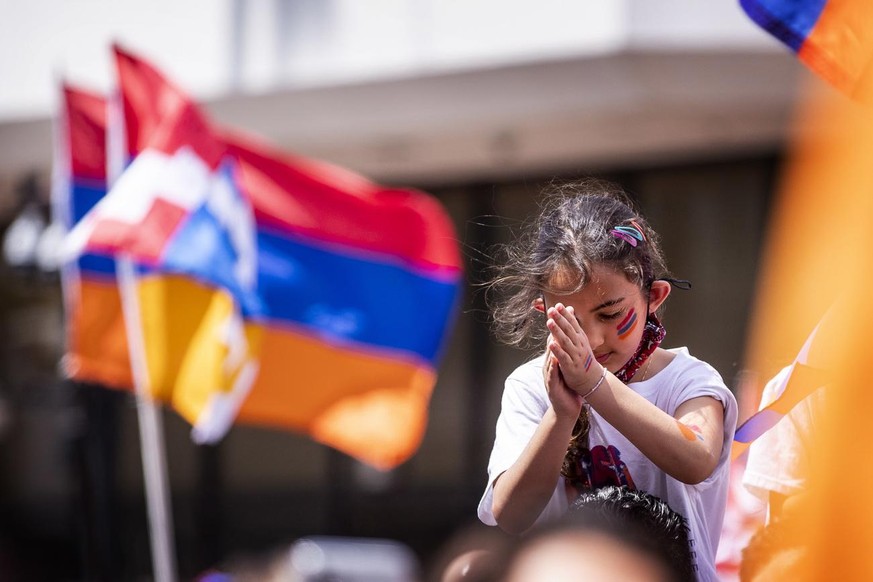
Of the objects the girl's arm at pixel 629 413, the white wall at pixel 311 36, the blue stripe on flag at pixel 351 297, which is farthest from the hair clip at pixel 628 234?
the white wall at pixel 311 36

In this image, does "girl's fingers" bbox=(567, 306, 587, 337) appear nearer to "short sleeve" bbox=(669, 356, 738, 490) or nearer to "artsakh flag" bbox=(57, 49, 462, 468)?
"short sleeve" bbox=(669, 356, 738, 490)

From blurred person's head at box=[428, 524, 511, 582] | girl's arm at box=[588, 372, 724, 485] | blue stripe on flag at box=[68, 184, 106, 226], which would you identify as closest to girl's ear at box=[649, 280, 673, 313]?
girl's arm at box=[588, 372, 724, 485]

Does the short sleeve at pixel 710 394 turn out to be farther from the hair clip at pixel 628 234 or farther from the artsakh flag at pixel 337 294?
the artsakh flag at pixel 337 294

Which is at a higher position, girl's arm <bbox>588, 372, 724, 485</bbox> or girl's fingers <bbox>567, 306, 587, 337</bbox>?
girl's fingers <bbox>567, 306, 587, 337</bbox>

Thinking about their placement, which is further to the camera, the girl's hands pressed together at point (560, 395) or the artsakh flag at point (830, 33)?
the artsakh flag at point (830, 33)

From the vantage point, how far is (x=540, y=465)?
3.71 ft

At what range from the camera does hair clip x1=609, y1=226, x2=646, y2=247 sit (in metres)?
1.20

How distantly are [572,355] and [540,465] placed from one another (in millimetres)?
114

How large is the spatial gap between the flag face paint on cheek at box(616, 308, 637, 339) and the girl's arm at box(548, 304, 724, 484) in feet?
0.22

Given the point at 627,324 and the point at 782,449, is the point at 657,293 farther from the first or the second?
the point at 782,449

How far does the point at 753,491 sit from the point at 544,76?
482 cm

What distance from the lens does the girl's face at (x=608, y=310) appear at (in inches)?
45.8

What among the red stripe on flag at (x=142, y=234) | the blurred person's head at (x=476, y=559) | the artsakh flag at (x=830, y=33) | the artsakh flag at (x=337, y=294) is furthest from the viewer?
the artsakh flag at (x=337, y=294)

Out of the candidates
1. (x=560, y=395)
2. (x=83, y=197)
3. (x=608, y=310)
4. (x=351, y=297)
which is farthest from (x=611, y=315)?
(x=83, y=197)
